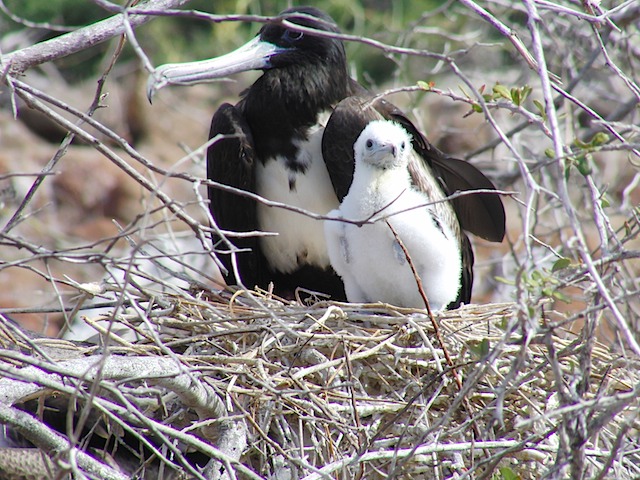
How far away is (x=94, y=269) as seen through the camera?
634cm

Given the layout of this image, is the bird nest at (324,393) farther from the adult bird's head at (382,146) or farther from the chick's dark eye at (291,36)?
the chick's dark eye at (291,36)

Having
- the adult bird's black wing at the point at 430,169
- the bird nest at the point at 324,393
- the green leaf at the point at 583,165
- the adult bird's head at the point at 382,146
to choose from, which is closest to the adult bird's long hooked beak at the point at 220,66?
the adult bird's black wing at the point at 430,169

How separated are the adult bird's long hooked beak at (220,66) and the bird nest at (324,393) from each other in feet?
2.30

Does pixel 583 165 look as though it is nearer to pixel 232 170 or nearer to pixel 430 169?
pixel 430 169

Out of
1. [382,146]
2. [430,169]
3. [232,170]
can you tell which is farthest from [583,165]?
[232,170]

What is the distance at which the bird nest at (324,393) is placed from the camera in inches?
93.0

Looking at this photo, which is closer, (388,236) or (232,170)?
(388,236)

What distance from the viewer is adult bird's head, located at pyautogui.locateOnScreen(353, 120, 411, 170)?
2.92 meters

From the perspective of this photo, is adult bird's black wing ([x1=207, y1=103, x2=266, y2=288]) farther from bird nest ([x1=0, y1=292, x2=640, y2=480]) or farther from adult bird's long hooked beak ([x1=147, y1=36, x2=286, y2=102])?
bird nest ([x1=0, y1=292, x2=640, y2=480])

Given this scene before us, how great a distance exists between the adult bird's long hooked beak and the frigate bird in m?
0.55

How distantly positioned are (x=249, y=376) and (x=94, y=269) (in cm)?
395

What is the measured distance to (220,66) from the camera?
325 centimetres

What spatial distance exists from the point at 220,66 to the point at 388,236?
2.73 ft

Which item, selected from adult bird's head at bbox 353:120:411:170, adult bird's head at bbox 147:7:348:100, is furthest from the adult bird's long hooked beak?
adult bird's head at bbox 353:120:411:170
